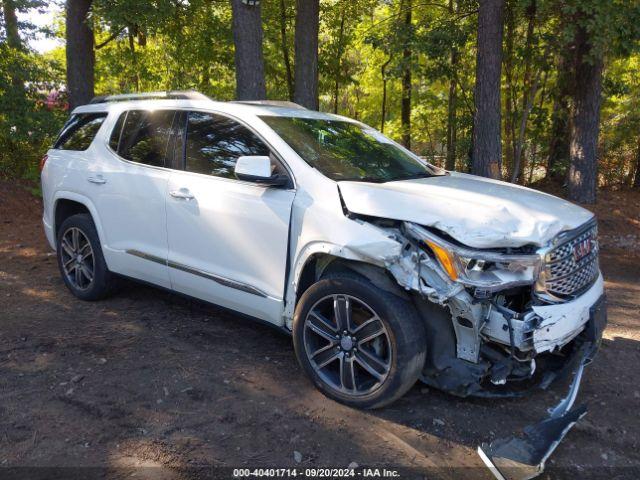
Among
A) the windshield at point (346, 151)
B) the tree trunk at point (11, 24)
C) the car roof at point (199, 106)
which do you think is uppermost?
the tree trunk at point (11, 24)

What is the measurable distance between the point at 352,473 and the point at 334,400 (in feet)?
2.24

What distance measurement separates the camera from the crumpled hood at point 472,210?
115 inches

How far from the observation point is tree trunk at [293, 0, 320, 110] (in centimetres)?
938

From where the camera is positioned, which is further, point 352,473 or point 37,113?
point 37,113

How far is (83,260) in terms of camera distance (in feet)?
16.9

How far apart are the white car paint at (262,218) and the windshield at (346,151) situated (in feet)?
0.45

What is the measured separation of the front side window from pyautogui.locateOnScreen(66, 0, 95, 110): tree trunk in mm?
7612

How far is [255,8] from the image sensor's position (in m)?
7.97

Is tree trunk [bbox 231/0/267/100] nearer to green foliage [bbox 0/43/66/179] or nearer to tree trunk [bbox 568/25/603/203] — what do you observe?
green foliage [bbox 0/43/66/179]

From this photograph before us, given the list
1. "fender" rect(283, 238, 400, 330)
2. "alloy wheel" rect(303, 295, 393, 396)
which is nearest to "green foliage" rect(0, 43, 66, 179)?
"fender" rect(283, 238, 400, 330)

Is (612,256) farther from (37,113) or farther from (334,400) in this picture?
(37,113)

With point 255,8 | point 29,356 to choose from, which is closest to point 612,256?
point 255,8

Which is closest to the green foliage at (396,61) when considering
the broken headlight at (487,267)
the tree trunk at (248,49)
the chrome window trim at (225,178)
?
the tree trunk at (248,49)

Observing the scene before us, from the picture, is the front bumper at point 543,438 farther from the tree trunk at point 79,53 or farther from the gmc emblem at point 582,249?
the tree trunk at point 79,53
